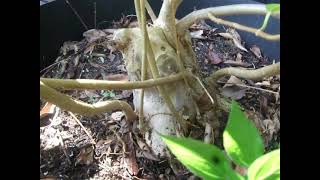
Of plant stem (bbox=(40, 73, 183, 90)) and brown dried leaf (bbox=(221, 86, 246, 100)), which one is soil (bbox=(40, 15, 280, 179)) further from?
plant stem (bbox=(40, 73, 183, 90))

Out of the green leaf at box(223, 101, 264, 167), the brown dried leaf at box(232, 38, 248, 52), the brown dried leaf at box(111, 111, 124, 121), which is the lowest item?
the brown dried leaf at box(111, 111, 124, 121)

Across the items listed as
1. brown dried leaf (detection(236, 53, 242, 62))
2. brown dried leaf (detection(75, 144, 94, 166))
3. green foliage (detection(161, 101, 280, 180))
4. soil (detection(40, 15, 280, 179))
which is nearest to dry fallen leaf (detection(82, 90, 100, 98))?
soil (detection(40, 15, 280, 179))

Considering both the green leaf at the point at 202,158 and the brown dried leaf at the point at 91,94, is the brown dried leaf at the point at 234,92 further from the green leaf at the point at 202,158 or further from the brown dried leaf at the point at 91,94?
the green leaf at the point at 202,158

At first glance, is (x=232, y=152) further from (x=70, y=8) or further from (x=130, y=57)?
(x=70, y=8)

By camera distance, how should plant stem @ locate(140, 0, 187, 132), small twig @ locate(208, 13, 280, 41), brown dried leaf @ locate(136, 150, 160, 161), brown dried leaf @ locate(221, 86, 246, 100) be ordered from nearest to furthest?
small twig @ locate(208, 13, 280, 41)
plant stem @ locate(140, 0, 187, 132)
brown dried leaf @ locate(136, 150, 160, 161)
brown dried leaf @ locate(221, 86, 246, 100)

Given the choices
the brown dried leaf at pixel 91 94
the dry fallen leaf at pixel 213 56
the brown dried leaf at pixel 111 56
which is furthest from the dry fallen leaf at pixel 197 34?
the brown dried leaf at pixel 91 94

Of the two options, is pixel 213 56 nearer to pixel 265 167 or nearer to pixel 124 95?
pixel 124 95
